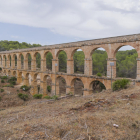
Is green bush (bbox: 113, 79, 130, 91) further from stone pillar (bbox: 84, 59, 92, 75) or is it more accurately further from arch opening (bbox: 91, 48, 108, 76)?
arch opening (bbox: 91, 48, 108, 76)

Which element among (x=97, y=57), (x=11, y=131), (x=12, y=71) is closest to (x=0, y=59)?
(x=12, y=71)

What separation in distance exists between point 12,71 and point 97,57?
16.0 meters

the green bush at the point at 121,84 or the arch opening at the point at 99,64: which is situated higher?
the arch opening at the point at 99,64

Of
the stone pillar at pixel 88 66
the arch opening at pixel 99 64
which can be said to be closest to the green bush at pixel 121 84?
the stone pillar at pixel 88 66

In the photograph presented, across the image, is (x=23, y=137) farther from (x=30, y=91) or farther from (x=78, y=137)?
(x=30, y=91)

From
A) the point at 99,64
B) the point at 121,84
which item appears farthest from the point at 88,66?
the point at 99,64

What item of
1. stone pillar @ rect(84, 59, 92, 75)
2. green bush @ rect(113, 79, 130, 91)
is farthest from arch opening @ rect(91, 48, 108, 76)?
green bush @ rect(113, 79, 130, 91)

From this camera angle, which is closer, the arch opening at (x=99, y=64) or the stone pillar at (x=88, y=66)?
the stone pillar at (x=88, y=66)

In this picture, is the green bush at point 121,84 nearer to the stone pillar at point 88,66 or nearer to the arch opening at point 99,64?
the stone pillar at point 88,66

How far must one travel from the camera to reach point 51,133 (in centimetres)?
416

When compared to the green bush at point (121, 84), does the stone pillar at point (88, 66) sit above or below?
above

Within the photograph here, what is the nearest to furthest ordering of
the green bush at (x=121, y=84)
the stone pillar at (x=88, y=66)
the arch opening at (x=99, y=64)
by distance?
1. the green bush at (x=121, y=84)
2. the stone pillar at (x=88, y=66)
3. the arch opening at (x=99, y=64)

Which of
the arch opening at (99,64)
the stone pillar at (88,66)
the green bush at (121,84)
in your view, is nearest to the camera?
the green bush at (121,84)

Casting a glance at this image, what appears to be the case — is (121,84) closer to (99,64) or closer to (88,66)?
(88,66)
